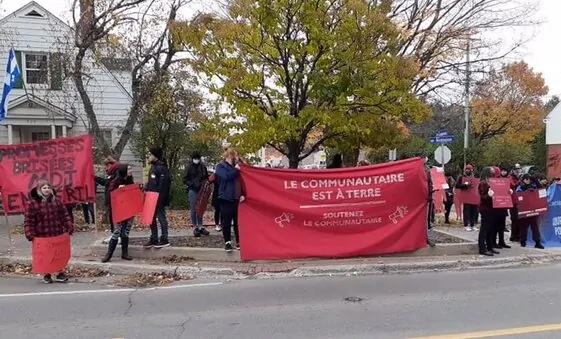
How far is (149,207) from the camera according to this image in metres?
9.49

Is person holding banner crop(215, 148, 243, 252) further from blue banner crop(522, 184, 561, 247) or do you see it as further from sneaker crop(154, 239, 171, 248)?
blue banner crop(522, 184, 561, 247)

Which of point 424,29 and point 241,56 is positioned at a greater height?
point 424,29

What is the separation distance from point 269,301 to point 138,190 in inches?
150

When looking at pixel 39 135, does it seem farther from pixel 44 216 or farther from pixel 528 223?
pixel 528 223

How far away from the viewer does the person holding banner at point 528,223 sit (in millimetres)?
11047

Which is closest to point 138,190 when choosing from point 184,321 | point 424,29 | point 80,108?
point 184,321

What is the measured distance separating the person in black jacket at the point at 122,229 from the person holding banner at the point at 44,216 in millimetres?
1049

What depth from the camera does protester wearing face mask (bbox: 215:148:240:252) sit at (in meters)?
9.27

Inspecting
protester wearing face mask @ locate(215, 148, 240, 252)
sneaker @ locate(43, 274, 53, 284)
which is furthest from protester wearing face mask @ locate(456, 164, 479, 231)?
sneaker @ locate(43, 274, 53, 284)

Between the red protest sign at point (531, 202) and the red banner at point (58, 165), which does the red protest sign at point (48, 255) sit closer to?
the red banner at point (58, 165)

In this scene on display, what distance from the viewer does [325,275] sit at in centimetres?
852

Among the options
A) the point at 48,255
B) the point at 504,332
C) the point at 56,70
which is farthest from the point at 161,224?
the point at 56,70

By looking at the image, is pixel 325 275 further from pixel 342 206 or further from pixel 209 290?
pixel 209 290

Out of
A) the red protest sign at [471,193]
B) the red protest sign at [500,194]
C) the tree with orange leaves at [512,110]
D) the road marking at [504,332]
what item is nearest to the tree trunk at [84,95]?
the red protest sign at [471,193]
